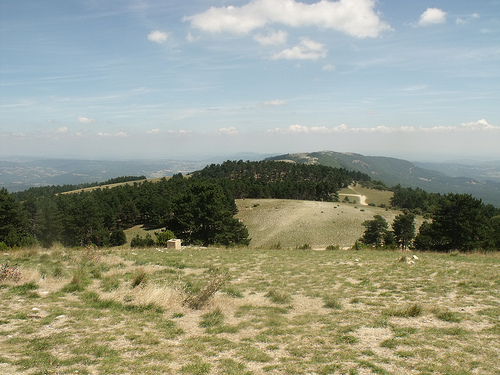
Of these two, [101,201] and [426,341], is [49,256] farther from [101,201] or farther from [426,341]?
[101,201]

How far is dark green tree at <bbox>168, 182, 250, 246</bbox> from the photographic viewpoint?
41750mm

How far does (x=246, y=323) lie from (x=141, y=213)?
82661 mm

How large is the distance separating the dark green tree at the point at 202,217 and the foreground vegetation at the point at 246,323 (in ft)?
96.8

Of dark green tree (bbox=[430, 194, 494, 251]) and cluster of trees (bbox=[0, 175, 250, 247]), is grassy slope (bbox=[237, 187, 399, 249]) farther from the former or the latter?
dark green tree (bbox=[430, 194, 494, 251])

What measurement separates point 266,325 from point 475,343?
444 cm

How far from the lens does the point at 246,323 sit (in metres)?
6.93

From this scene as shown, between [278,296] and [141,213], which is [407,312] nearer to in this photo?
[278,296]

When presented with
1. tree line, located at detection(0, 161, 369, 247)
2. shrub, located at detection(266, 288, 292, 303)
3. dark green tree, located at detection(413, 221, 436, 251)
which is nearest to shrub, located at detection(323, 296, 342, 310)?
shrub, located at detection(266, 288, 292, 303)

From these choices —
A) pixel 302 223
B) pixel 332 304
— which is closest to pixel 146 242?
pixel 332 304

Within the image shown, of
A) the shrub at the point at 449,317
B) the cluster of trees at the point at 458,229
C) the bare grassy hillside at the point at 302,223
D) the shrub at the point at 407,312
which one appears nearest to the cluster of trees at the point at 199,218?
the cluster of trees at the point at 458,229

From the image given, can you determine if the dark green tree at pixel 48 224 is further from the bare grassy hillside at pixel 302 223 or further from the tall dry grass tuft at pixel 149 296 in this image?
the tall dry grass tuft at pixel 149 296

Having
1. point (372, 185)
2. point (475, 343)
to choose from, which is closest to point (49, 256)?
point (475, 343)

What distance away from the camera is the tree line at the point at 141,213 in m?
42.4

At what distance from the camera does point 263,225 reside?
232 ft
